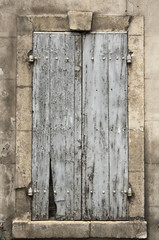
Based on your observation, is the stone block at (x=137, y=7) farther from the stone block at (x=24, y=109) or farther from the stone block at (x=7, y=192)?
the stone block at (x=7, y=192)

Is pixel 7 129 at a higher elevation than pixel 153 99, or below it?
below

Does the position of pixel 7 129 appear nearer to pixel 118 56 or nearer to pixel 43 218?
pixel 43 218

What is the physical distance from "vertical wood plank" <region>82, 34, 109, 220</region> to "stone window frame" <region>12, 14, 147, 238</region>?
20cm

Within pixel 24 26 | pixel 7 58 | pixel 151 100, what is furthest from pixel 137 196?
pixel 24 26

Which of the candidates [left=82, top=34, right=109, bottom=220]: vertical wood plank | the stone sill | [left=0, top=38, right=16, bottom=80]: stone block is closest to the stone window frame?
the stone sill

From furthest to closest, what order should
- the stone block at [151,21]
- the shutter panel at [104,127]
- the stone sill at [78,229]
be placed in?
the stone block at [151,21]
the shutter panel at [104,127]
the stone sill at [78,229]

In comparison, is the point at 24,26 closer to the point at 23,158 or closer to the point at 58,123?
the point at 58,123

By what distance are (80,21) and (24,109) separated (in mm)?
1573

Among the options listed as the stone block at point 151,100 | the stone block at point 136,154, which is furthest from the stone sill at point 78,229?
the stone block at point 151,100

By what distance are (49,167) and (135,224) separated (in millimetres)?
1525

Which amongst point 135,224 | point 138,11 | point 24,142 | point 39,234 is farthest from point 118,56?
point 39,234

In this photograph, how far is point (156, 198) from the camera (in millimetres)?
4359

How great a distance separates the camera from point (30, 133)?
4320 mm

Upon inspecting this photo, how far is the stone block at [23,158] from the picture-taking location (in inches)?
169
